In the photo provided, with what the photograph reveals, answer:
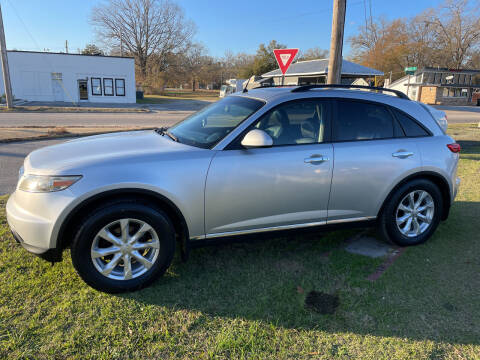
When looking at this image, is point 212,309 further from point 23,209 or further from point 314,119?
point 314,119

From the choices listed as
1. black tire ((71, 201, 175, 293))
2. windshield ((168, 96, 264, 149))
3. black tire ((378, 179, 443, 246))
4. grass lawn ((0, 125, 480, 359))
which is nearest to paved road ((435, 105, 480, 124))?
black tire ((378, 179, 443, 246))

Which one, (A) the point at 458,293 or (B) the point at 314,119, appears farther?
(B) the point at 314,119

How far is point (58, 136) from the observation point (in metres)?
11.6

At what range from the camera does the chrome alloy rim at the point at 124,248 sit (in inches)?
114

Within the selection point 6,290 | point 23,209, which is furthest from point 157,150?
point 6,290

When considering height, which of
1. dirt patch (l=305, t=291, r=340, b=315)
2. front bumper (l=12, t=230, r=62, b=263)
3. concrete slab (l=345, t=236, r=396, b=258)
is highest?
front bumper (l=12, t=230, r=62, b=263)

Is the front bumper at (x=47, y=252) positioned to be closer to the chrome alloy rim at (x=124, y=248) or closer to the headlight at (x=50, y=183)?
the chrome alloy rim at (x=124, y=248)

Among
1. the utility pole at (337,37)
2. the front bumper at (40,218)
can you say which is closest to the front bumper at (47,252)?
the front bumper at (40,218)

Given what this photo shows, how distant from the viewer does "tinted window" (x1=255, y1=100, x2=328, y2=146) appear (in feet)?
11.2

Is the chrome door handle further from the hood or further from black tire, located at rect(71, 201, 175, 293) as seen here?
black tire, located at rect(71, 201, 175, 293)

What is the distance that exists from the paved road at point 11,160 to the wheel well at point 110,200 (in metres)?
3.73

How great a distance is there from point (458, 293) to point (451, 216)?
218 cm

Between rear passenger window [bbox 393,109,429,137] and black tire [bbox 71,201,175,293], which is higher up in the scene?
rear passenger window [bbox 393,109,429,137]

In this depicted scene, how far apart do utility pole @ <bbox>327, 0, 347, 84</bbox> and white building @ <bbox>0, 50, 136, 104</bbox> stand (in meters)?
31.0
